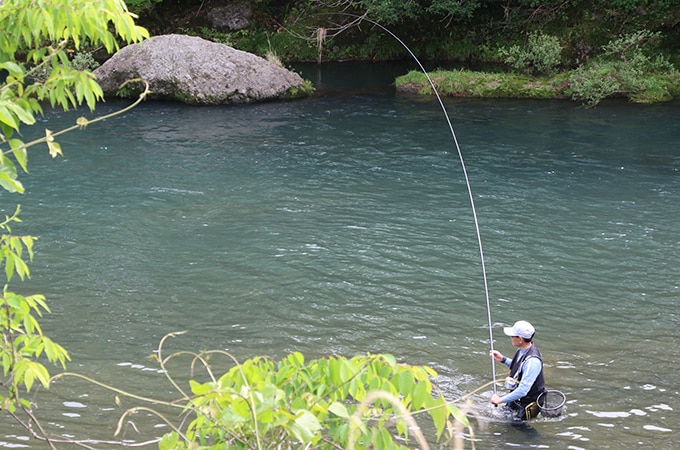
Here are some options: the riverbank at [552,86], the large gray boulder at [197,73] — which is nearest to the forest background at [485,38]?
the riverbank at [552,86]

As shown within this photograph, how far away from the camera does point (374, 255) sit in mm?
11312

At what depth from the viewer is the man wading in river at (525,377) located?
7.11 m

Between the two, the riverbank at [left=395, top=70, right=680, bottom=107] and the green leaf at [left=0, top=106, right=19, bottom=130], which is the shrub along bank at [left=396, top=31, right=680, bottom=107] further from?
the green leaf at [left=0, top=106, right=19, bottom=130]

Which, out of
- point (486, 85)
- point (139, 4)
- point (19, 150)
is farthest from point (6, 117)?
point (139, 4)

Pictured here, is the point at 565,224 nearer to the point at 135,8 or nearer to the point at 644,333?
the point at 644,333

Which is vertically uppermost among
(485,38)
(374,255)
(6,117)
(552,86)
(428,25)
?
(428,25)

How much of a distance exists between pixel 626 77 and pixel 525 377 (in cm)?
1664

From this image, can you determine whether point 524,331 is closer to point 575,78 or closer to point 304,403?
point 304,403

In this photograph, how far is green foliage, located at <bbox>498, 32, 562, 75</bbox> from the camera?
2362 cm

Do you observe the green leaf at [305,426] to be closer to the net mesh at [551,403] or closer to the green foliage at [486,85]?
the net mesh at [551,403]

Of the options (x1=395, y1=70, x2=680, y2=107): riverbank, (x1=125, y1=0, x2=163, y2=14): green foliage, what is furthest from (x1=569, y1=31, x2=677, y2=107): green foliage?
(x1=125, y1=0, x2=163, y2=14): green foliage

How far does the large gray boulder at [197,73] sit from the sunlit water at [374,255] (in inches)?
110

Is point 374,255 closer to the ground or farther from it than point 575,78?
closer to the ground

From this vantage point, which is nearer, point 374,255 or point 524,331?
point 524,331
